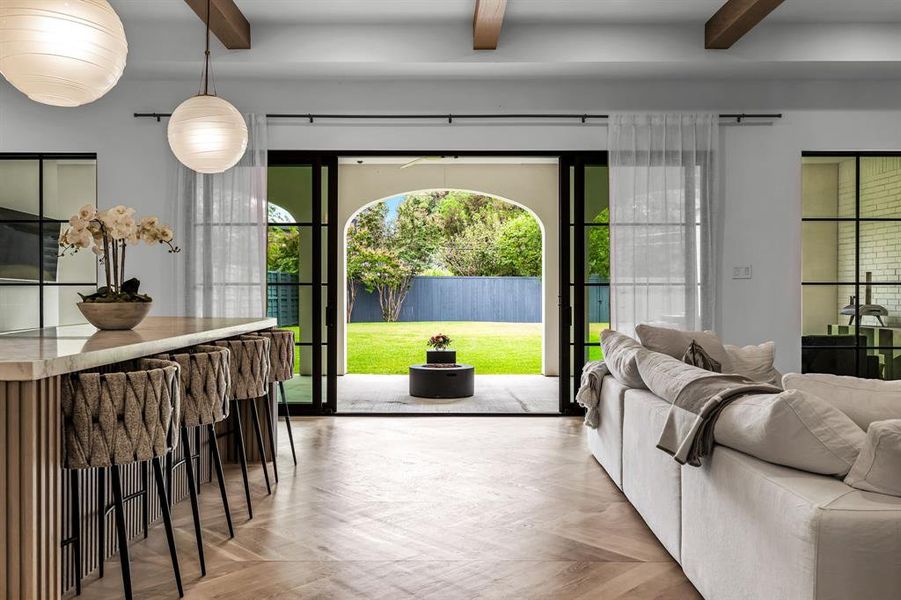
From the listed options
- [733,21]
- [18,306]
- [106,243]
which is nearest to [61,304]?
[18,306]

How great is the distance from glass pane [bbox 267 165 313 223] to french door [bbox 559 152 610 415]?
217 cm

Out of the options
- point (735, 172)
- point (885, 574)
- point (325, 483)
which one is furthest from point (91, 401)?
point (735, 172)

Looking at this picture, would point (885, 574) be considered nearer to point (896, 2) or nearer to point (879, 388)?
point (879, 388)

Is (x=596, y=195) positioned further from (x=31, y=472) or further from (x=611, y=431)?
(x=31, y=472)

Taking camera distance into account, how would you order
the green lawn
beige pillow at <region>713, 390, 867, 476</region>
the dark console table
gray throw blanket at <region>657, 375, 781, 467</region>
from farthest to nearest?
the green lawn, the dark console table, gray throw blanket at <region>657, 375, 781, 467</region>, beige pillow at <region>713, 390, 867, 476</region>

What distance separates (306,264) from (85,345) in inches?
141

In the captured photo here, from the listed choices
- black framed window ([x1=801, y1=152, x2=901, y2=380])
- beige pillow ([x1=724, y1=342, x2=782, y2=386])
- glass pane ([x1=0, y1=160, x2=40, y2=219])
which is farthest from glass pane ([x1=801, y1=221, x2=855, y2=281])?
glass pane ([x1=0, y1=160, x2=40, y2=219])

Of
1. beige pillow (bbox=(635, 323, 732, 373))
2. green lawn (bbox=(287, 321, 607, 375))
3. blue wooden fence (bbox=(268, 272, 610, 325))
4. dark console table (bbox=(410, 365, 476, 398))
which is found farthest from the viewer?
blue wooden fence (bbox=(268, 272, 610, 325))

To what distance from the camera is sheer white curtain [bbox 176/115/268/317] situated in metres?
5.78

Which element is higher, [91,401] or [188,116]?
[188,116]

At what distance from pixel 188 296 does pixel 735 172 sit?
4659 millimetres

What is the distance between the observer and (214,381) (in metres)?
3.00

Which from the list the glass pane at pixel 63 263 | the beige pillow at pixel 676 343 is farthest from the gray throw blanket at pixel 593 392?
the glass pane at pixel 63 263

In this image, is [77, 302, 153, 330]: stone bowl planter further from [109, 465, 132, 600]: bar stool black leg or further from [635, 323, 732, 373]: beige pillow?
[635, 323, 732, 373]: beige pillow
